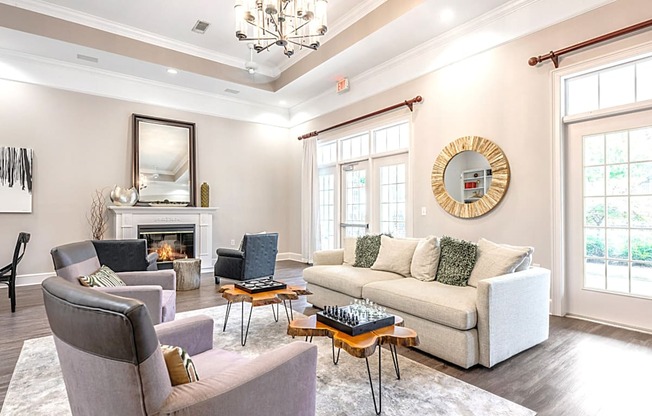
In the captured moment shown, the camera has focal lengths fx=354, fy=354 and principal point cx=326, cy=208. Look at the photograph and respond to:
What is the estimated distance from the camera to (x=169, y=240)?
679 centimetres

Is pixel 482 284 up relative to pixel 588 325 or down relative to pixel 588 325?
up

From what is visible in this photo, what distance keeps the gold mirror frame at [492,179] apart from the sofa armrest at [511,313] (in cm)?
155

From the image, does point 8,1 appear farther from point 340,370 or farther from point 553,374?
point 553,374

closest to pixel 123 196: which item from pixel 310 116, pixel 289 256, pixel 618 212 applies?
pixel 289 256

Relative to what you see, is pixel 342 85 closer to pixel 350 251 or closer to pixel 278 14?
pixel 278 14

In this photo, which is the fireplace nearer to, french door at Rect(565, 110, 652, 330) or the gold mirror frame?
the gold mirror frame

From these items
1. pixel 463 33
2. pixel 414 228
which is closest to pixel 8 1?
pixel 463 33

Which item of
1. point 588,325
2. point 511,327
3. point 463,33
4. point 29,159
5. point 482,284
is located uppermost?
point 463,33

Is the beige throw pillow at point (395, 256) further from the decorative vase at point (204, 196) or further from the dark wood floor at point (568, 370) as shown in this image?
the decorative vase at point (204, 196)

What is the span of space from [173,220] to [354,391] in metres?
5.48

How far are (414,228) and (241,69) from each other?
4433 millimetres

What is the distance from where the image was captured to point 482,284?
2604mm

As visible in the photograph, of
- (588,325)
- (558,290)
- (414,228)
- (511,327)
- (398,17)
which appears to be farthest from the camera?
(414,228)

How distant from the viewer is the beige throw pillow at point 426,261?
3504 mm
